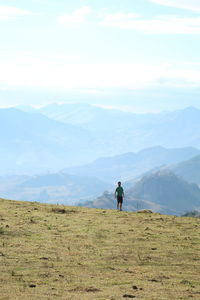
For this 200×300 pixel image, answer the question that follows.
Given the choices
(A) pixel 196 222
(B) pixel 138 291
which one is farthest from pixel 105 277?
(A) pixel 196 222

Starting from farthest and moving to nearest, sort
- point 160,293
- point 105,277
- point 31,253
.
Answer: point 31,253 < point 105,277 < point 160,293

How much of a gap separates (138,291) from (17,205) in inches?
1278

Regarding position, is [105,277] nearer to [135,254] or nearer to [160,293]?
[160,293]

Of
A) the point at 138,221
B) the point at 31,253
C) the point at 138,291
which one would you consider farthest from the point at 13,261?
the point at 138,221

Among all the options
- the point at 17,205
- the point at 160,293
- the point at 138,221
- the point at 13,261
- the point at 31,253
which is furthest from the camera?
the point at 17,205

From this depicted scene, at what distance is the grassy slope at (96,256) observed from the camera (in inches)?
836

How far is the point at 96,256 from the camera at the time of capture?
28.8m

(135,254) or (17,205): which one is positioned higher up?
(17,205)

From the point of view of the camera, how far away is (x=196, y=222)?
45906 millimetres

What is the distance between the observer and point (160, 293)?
813 inches

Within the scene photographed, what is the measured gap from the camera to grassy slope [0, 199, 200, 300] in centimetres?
2123

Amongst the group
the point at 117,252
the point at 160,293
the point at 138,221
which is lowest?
the point at 160,293

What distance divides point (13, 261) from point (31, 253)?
2.41 meters

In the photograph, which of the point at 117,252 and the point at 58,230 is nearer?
the point at 117,252
